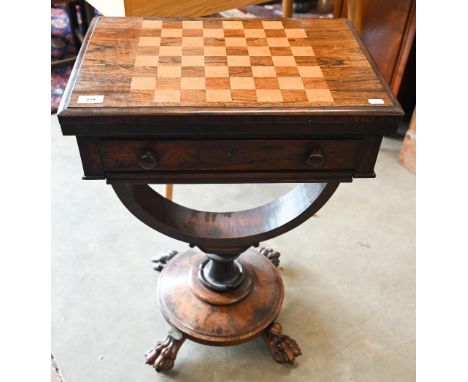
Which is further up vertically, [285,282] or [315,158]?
[315,158]

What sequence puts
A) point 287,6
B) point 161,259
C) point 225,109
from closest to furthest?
point 225,109 → point 161,259 → point 287,6

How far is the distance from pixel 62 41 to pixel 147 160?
242 cm

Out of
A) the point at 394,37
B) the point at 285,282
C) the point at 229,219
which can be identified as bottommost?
the point at 285,282

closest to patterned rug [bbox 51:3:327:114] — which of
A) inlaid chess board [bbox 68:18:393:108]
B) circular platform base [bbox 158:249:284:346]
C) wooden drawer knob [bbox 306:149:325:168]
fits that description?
circular platform base [bbox 158:249:284:346]

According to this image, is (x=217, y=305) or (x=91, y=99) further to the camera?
(x=217, y=305)

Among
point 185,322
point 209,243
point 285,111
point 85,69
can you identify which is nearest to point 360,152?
point 285,111

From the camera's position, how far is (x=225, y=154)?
1.00 m

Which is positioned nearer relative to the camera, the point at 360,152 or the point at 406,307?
the point at 360,152

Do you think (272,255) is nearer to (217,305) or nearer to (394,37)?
(217,305)

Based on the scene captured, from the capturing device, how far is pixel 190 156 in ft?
3.29

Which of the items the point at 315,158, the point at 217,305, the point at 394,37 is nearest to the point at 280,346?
the point at 217,305
